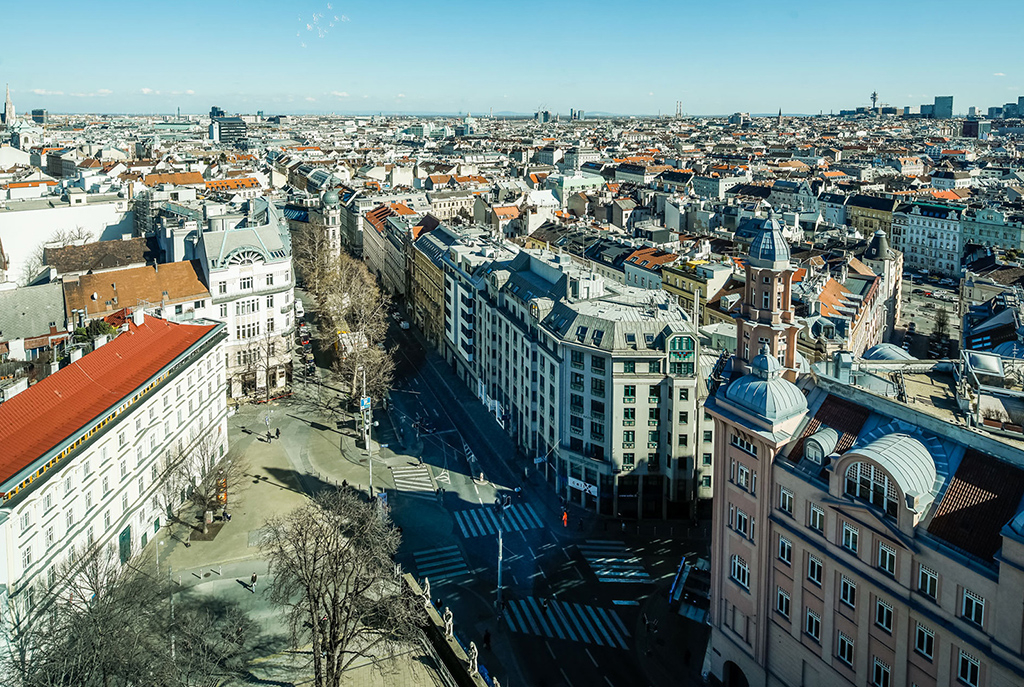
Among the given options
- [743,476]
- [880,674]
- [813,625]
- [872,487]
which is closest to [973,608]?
[872,487]

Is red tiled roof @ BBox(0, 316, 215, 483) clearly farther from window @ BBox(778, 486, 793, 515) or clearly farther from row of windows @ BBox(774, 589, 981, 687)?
row of windows @ BBox(774, 589, 981, 687)

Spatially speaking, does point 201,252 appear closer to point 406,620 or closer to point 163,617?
point 163,617

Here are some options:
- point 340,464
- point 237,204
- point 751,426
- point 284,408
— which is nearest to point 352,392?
point 284,408

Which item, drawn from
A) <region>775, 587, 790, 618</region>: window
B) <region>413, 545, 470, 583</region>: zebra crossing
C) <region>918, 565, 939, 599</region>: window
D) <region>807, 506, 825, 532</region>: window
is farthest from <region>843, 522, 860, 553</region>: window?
<region>413, 545, 470, 583</region>: zebra crossing

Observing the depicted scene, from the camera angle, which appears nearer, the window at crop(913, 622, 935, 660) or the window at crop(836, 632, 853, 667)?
the window at crop(913, 622, 935, 660)

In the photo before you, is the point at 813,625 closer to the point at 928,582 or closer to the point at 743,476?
the point at 928,582
